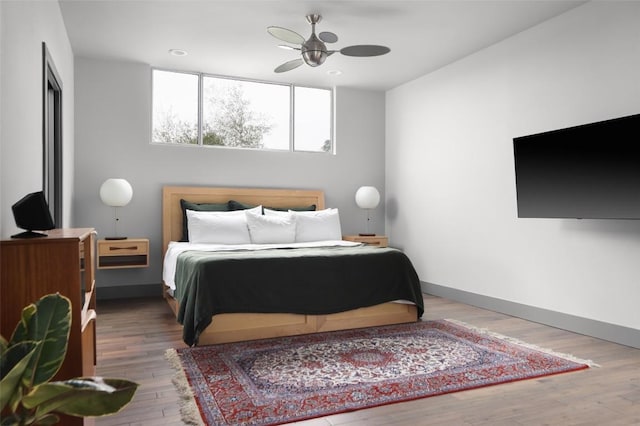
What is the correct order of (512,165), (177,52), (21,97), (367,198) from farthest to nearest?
(367,198) → (177,52) → (512,165) → (21,97)

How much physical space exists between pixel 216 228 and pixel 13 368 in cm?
398

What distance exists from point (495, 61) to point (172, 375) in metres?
4.21

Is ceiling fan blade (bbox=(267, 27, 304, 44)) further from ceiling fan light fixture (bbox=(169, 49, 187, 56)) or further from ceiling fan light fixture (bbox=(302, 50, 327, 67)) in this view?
ceiling fan light fixture (bbox=(169, 49, 187, 56))

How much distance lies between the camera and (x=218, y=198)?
18.9 feet

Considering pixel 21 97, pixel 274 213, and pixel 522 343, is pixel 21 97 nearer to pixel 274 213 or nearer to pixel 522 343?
pixel 274 213

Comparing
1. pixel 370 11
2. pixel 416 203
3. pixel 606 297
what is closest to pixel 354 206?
pixel 416 203

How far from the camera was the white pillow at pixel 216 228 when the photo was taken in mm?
4965

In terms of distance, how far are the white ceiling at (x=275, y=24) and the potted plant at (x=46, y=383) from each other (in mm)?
3300

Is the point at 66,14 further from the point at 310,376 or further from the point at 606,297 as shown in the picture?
the point at 606,297

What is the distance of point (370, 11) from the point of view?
4004mm

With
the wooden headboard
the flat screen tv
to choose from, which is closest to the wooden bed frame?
the wooden headboard

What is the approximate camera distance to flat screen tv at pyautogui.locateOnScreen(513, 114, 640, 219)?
325 centimetres

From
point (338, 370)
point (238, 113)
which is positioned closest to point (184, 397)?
point (338, 370)

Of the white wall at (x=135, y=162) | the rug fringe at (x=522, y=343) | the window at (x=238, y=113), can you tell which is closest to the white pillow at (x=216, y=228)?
the white wall at (x=135, y=162)
